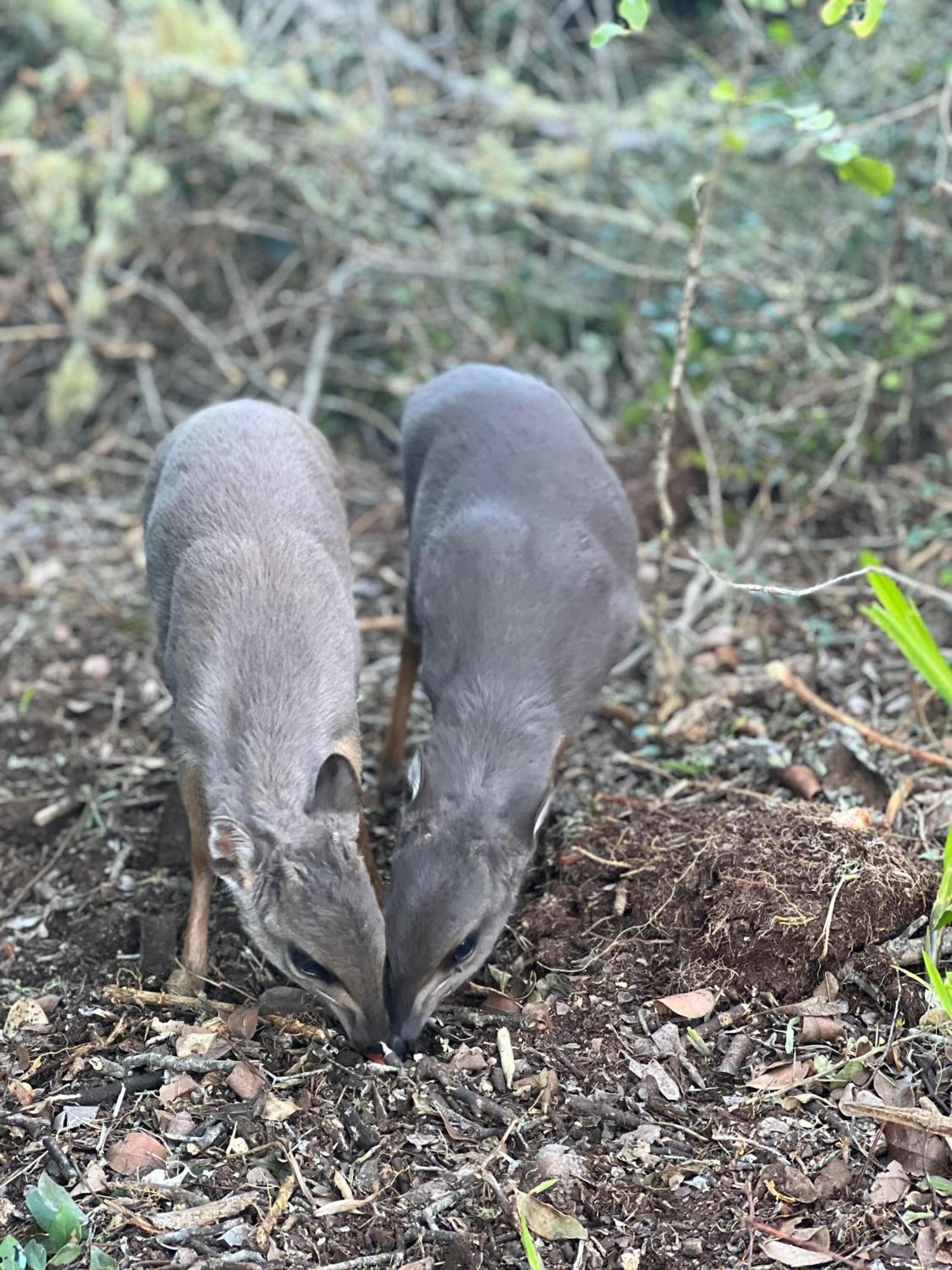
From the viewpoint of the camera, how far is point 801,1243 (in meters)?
3.92

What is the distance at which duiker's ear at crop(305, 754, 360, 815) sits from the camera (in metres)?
4.96

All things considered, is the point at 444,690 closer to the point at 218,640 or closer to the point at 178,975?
the point at 218,640

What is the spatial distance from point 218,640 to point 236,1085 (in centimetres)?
177

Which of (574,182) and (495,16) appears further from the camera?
(495,16)

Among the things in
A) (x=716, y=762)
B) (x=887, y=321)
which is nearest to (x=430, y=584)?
(x=716, y=762)

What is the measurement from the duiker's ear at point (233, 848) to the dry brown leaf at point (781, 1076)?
1.99 metres

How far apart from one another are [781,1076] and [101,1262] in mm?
2267

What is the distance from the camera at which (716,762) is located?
6352 millimetres

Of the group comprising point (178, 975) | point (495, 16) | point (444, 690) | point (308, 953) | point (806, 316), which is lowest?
point (178, 975)

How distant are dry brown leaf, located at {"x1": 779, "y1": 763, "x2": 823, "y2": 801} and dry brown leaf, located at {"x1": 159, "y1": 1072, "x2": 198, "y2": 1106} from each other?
2.89 metres

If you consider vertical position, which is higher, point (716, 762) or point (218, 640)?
point (218, 640)

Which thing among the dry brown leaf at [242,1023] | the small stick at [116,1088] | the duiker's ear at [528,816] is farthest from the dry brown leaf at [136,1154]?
the duiker's ear at [528,816]

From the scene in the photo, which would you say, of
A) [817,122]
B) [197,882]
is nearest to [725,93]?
[817,122]

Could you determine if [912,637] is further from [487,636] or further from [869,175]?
[869,175]
